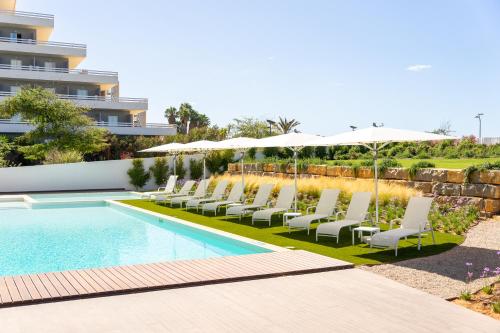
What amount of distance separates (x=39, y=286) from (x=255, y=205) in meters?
8.23

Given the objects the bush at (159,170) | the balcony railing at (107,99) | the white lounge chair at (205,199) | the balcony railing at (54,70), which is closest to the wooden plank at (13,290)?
the white lounge chair at (205,199)

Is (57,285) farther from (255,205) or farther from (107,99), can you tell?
(107,99)

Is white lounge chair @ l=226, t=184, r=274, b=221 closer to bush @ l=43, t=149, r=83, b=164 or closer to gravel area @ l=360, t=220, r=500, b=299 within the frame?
gravel area @ l=360, t=220, r=500, b=299

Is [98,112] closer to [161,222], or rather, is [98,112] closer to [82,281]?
[161,222]

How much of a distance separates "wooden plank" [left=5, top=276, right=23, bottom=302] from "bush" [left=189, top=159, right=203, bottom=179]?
22.0m

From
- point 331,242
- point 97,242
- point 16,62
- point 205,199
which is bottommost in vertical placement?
point 97,242

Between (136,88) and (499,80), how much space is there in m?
35.9

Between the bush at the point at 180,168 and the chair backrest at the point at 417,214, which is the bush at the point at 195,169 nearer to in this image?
the bush at the point at 180,168

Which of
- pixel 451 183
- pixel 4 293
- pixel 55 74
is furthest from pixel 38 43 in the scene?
pixel 4 293

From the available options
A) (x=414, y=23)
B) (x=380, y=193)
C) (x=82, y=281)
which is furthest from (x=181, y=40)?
(x=82, y=281)

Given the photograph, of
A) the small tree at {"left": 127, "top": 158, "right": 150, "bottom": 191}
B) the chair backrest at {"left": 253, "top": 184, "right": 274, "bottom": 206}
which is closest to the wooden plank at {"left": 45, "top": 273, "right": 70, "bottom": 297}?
the chair backrest at {"left": 253, "top": 184, "right": 274, "bottom": 206}

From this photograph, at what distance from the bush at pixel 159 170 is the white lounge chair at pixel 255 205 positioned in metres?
13.9

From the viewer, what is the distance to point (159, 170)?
28578 millimetres

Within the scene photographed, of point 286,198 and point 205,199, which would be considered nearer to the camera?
point 286,198
